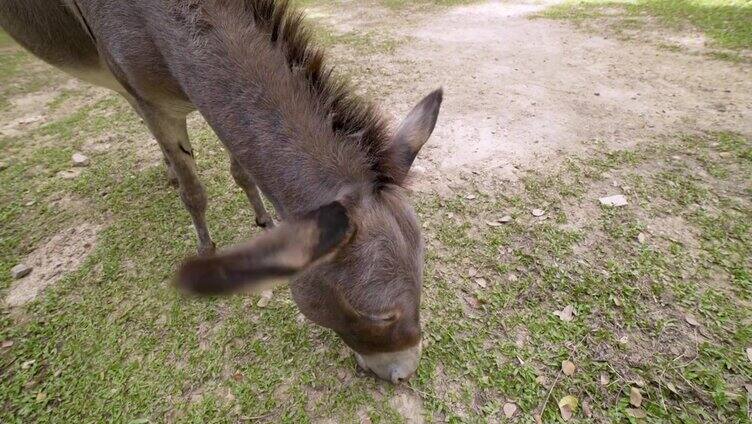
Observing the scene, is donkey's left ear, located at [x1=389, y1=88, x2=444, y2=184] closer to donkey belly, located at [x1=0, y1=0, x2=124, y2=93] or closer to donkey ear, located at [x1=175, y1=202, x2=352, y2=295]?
donkey ear, located at [x1=175, y1=202, x2=352, y2=295]

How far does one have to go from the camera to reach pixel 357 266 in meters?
1.79

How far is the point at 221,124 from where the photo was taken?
6.91 ft

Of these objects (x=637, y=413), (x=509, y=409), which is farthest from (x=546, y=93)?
(x=509, y=409)

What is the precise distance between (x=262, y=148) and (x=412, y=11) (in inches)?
413

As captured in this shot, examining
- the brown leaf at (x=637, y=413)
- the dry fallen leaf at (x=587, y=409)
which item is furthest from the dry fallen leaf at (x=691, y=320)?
the dry fallen leaf at (x=587, y=409)

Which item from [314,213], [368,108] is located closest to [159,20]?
[368,108]

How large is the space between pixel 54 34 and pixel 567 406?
198 inches

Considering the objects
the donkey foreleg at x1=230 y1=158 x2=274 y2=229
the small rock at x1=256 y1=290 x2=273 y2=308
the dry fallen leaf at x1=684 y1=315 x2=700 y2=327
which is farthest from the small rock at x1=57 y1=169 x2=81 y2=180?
the dry fallen leaf at x1=684 y1=315 x2=700 y2=327

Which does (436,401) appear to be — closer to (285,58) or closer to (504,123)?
(285,58)

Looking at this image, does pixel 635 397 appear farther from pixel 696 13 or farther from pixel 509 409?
pixel 696 13

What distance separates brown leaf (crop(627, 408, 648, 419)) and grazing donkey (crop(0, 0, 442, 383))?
57.5 inches

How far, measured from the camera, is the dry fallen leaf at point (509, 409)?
246cm

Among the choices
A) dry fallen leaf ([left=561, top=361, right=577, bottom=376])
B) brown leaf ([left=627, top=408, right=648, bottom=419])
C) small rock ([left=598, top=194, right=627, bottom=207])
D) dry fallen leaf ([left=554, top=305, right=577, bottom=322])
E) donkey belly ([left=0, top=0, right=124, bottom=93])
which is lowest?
brown leaf ([left=627, top=408, right=648, bottom=419])

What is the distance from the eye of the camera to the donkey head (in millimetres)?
1304
